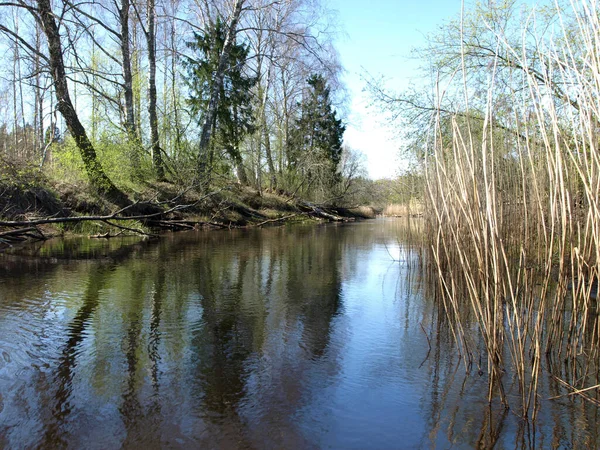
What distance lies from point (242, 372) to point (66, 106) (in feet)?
37.4

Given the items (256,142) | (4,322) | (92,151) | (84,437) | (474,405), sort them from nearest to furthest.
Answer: (84,437) → (474,405) → (4,322) → (92,151) → (256,142)

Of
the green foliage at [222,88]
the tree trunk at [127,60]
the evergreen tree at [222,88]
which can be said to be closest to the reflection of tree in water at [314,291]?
the tree trunk at [127,60]

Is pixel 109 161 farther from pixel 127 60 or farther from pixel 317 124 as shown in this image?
pixel 317 124

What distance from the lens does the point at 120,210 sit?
845 centimetres

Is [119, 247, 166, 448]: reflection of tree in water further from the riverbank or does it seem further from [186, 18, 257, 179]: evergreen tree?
[186, 18, 257, 179]: evergreen tree

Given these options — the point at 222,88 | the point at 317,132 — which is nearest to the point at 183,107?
the point at 222,88

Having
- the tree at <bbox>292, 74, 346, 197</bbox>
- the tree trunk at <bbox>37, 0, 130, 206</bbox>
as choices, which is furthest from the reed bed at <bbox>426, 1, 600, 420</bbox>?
the tree at <bbox>292, 74, 346, 197</bbox>

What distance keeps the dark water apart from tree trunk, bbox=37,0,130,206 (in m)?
6.81

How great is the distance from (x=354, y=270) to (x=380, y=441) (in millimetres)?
5111

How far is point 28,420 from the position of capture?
95.3 inches

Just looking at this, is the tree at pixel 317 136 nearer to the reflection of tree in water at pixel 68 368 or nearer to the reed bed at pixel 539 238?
the reflection of tree in water at pixel 68 368

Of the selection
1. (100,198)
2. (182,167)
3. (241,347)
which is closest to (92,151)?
(100,198)

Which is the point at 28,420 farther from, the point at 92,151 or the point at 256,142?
the point at 256,142

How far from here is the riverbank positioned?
9.68 meters
